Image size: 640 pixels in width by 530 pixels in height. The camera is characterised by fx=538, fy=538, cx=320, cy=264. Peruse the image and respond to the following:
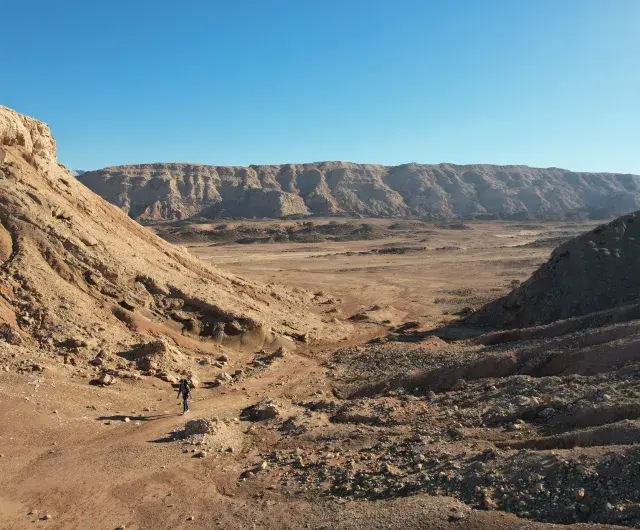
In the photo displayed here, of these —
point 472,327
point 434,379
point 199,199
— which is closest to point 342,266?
point 472,327

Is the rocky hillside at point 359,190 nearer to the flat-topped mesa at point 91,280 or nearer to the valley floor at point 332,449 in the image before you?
the flat-topped mesa at point 91,280

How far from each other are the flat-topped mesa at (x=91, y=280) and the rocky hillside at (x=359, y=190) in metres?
90.1

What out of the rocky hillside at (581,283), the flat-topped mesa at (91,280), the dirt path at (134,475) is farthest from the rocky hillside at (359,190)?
the dirt path at (134,475)

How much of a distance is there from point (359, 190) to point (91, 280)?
115 m

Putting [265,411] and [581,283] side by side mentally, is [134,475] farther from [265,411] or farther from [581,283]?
[581,283]

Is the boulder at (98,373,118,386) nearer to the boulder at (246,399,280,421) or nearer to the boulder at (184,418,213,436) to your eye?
the boulder at (184,418,213,436)

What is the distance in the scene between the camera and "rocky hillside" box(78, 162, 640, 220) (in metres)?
113

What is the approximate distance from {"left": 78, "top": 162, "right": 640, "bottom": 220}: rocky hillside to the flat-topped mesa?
90.1m

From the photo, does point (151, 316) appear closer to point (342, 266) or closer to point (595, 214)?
point (342, 266)

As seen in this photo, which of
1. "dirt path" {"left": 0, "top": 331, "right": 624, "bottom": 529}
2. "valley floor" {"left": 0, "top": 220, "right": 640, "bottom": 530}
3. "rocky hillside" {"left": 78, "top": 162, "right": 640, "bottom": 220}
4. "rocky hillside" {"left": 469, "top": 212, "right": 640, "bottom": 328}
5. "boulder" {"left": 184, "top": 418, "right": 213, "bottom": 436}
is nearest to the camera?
"valley floor" {"left": 0, "top": 220, "right": 640, "bottom": 530}

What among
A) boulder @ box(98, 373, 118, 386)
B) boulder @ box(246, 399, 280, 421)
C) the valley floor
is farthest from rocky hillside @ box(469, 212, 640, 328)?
boulder @ box(98, 373, 118, 386)

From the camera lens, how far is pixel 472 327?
21750mm

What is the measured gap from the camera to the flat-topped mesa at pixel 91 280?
1427 centimetres

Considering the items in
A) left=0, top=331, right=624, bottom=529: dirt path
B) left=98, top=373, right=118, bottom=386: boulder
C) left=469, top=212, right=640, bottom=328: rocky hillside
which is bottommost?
left=0, top=331, right=624, bottom=529: dirt path
